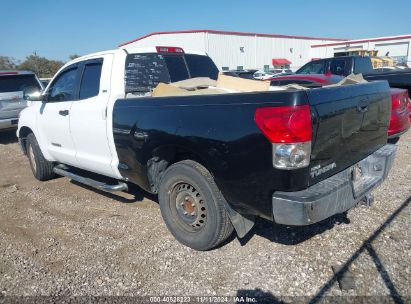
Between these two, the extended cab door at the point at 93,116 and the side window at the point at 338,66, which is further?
the side window at the point at 338,66

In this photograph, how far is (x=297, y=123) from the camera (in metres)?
2.58

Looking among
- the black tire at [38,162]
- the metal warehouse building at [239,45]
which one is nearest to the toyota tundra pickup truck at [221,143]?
the black tire at [38,162]

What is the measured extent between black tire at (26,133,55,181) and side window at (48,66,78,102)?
1053 millimetres

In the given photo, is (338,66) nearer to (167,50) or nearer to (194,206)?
(167,50)

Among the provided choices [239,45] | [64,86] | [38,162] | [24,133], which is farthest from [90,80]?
[239,45]

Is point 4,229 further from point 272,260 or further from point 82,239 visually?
point 272,260

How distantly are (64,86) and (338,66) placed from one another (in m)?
7.99

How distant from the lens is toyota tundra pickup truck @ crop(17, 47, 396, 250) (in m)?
2.67

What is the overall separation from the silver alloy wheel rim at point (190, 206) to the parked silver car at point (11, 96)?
297 inches

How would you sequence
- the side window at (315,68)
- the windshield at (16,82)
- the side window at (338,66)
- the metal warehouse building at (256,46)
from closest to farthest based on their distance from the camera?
1. the windshield at (16,82)
2. the side window at (338,66)
3. the side window at (315,68)
4. the metal warehouse building at (256,46)

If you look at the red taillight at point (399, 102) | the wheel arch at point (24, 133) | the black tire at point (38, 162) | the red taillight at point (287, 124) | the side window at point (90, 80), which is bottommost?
the black tire at point (38, 162)

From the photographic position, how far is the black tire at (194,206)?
10.6 ft

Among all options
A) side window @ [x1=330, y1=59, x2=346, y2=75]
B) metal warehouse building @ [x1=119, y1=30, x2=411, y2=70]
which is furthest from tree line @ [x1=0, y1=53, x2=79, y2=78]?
side window @ [x1=330, y1=59, x2=346, y2=75]

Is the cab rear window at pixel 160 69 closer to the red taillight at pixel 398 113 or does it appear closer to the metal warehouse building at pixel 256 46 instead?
the red taillight at pixel 398 113
